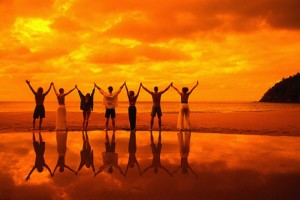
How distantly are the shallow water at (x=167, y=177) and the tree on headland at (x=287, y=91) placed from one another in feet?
466

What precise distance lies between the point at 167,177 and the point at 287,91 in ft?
513

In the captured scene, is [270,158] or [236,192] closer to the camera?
[236,192]

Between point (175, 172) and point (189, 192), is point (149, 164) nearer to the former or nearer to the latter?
point (175, 172)

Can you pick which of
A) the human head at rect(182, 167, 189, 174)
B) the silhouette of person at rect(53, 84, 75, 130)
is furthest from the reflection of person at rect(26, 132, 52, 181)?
the silhouette of person at rect(53, 84, 75, 130)

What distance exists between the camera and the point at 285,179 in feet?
23.3

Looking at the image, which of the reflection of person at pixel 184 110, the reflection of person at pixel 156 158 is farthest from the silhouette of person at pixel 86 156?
the reflection of person at pixel 184 110

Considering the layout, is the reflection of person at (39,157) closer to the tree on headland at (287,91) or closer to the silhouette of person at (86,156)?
the silhouette of person at (86,156)

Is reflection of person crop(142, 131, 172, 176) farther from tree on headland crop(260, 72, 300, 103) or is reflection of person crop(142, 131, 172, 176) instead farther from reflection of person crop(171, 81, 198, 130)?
tree on headland crop(260, 72, 300, 103)

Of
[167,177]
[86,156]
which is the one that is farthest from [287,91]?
[167,177]

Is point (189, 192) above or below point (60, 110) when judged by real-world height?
below

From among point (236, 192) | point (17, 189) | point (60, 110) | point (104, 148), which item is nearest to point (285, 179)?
point (236, 192)

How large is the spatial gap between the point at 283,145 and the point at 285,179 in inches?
237

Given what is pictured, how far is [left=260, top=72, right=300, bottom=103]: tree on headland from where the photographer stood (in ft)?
465

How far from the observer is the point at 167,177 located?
7.31 meters
